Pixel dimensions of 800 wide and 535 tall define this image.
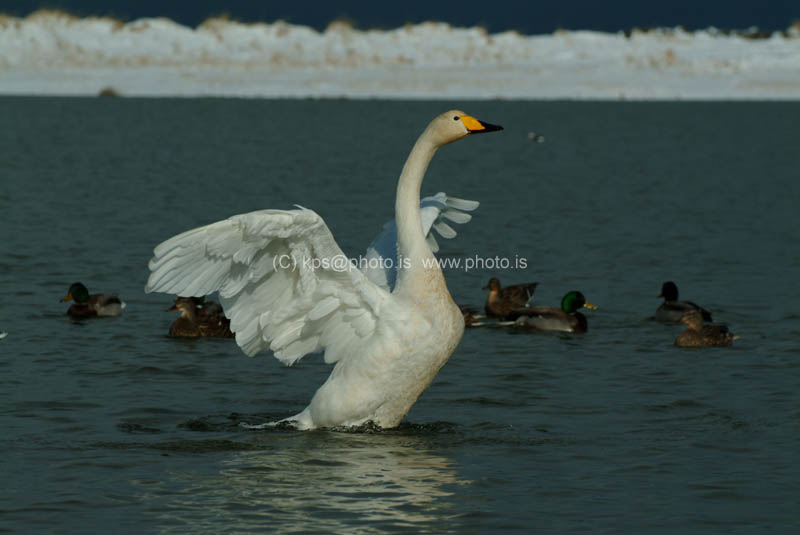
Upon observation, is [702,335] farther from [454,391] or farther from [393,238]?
[393,238]

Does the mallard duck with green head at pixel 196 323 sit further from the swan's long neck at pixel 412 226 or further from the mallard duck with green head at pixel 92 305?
the swan's long neck at pixel 412 226

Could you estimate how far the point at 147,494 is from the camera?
8.60 meters

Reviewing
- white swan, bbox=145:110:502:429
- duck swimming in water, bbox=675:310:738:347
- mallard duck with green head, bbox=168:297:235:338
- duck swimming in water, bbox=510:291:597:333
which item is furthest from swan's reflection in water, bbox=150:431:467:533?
duck swimming in water, bbox=510:291:597:333

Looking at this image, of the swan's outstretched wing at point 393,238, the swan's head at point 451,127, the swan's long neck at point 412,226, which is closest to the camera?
the swan's long neck at point 412,226

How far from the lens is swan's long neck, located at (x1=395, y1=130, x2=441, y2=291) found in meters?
9.72

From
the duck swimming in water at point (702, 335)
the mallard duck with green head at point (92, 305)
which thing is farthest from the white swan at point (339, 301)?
the mallard duck with green head at point (92, 305)

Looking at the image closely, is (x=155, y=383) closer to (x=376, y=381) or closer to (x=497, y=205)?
(x=376, y=381)

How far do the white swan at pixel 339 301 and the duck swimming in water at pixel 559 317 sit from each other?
4.69 metres

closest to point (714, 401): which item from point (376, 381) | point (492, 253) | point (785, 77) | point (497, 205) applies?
point (376, 381)

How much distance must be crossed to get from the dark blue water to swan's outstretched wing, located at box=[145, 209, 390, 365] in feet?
2.45

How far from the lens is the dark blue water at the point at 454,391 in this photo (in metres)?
8.41

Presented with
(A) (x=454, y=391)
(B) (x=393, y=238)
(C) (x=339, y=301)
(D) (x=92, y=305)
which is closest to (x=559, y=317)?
(A) (x=454, y=391)

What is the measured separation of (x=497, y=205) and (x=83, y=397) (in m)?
15.5

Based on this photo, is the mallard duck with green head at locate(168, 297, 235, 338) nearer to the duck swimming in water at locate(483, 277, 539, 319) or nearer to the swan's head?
the duck swimming in water at locate(483, 277, 539, 319)
